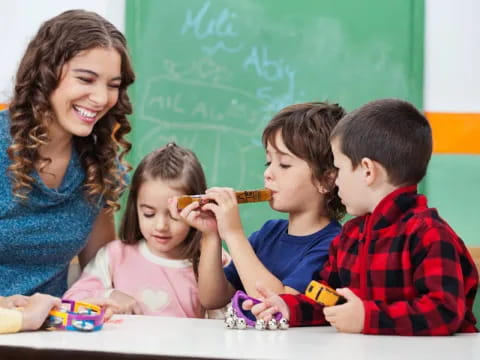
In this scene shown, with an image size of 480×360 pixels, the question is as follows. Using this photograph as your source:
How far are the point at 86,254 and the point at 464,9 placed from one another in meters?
1.73

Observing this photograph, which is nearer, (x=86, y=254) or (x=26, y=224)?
(x=26, y=224)

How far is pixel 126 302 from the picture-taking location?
169 centimetres

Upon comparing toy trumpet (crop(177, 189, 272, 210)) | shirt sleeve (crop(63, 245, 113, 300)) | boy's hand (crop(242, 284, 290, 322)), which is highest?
toy trumpet (crop(177, 189, 272, 210))

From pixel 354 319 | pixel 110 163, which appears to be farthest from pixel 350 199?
pixel 110 163

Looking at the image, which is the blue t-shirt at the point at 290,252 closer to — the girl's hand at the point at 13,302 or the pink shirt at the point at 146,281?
the pink shirt at the point at 146,281

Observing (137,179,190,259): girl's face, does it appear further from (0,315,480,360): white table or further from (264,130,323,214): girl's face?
(0,315,480,360): white table

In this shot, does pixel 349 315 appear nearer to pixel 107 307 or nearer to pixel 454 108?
pixel 107 307

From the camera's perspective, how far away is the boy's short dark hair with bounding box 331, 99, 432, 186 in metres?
1.29

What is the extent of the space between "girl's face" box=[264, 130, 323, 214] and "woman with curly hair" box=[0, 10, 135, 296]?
461mm

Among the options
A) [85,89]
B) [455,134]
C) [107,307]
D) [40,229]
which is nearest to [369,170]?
[107,307]

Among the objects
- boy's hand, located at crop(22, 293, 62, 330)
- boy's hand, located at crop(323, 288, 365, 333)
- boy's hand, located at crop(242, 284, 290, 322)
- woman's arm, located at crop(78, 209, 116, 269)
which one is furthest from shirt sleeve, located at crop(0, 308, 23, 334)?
woman's arm, located at crop(78, 209, 116, 269)

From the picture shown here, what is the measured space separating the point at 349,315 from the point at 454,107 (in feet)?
5.69

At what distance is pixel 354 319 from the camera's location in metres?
1.13

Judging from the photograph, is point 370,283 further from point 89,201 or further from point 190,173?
point 89,201
